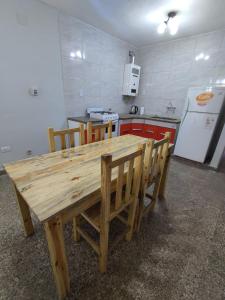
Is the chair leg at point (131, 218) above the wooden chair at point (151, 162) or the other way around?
the other way around

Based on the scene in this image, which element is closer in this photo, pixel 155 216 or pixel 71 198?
pixel 71 198

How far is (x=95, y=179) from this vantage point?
39.1 inches

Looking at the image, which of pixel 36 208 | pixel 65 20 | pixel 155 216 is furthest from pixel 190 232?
pixel 65 20

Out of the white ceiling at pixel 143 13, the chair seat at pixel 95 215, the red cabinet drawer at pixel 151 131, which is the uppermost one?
the white ceiling at pixel 143 13

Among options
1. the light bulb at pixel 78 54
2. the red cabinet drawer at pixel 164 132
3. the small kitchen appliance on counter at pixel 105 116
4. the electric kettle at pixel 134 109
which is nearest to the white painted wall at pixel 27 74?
the light bulb at pixel 78 54

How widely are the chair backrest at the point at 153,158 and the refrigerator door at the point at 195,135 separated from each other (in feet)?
6.00

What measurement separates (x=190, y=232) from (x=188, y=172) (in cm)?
146

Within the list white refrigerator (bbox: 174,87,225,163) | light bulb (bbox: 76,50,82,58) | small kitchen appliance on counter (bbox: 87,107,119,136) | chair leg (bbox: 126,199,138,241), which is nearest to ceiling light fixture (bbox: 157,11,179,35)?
white refrigerator (bbox: 174,87,225,163)

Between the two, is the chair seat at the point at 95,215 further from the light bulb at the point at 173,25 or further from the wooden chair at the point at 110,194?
the light bulb at the point at 173,25

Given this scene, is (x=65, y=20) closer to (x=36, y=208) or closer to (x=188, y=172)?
(x=36, y=208)

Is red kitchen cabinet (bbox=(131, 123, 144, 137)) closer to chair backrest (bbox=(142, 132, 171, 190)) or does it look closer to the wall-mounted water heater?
the wall-mounted water heater

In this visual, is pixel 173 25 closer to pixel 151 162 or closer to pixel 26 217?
pixel 151 162

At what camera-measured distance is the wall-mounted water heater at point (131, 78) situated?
3.60m

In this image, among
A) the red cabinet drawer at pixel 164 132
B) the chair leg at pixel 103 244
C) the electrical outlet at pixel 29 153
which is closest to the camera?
the chair leg at pixel 103 244
